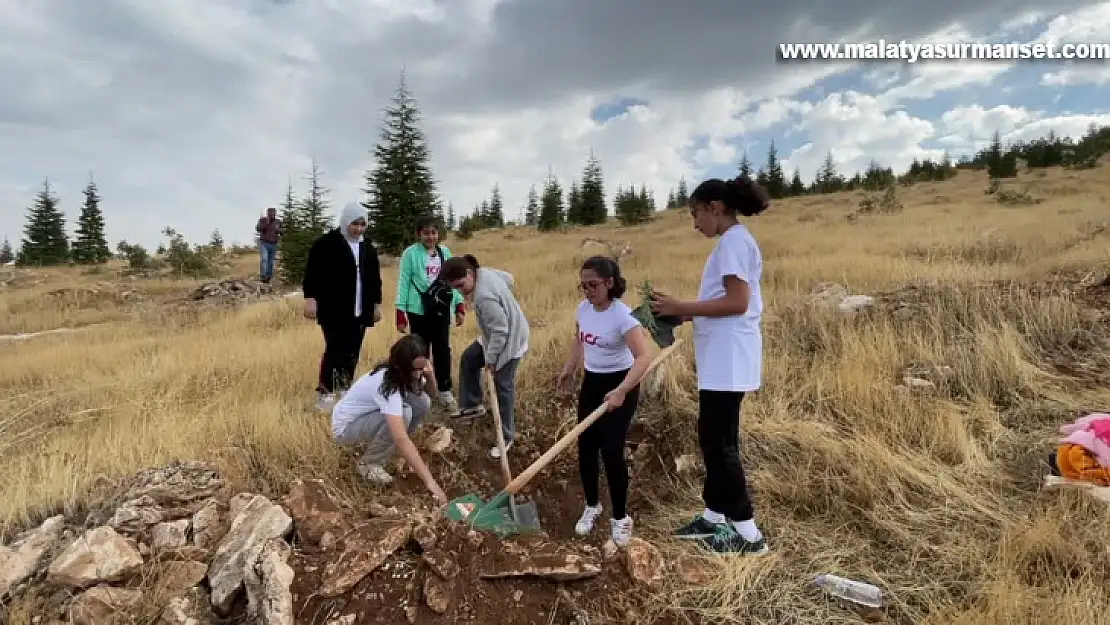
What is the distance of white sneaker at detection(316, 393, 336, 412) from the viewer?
4621 millimetres

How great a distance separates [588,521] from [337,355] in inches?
104

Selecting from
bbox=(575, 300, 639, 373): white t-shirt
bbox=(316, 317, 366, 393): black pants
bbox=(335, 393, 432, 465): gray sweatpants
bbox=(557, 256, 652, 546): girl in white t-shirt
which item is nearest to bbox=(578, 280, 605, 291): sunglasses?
bbox=(557, 256, 652, 546): girl in white t-shirt

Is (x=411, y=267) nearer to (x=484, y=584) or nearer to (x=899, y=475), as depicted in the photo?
(x=484, y=584)

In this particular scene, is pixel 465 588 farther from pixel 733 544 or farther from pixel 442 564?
pixel 733 544

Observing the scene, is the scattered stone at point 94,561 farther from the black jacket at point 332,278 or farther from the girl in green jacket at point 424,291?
the girl in green jacket at point 424,291

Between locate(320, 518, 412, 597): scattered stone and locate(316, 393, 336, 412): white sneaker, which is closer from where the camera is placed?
locate(320, 518, 412, 597): scattered stone

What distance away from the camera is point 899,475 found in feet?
11.3

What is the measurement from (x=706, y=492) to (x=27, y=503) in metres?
3.69

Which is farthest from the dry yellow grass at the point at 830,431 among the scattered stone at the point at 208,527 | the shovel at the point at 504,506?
the shovel at the point at 504,506

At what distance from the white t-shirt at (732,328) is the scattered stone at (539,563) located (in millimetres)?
973

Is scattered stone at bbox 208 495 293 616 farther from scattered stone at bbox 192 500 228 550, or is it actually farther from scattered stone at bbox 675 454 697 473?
scattered stone at bbox 675 454 697 473

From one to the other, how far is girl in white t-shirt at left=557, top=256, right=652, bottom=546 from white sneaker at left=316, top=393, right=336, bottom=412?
7.52ft

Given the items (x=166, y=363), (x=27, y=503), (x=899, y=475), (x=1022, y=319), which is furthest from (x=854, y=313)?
(x=166, y=363)

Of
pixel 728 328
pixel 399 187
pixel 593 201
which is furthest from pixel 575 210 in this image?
pixel 728 328
